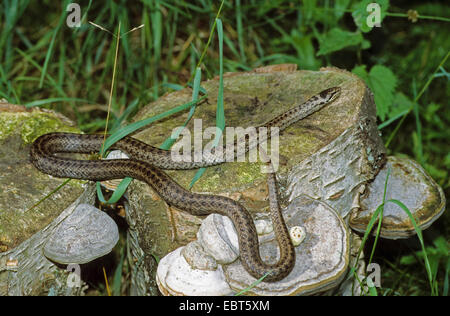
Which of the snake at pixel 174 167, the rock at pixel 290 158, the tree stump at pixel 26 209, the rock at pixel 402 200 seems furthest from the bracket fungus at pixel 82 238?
the rock at pixel 402 200

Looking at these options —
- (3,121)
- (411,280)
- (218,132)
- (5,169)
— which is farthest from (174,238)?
(411,280)

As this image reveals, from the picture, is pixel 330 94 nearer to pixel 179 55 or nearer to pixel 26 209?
pixel 26 209

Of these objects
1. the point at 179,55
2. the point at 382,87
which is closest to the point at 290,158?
the point at 382,87

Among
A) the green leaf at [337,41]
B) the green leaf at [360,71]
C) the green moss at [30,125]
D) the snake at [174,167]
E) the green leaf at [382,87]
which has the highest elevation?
the green leaf at [337,41]

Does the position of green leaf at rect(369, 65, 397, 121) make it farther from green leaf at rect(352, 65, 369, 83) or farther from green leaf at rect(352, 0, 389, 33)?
green leaf at rect(352, 0, 389, 33)

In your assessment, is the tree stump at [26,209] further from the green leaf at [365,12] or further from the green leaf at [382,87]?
the green leaf at [365,12]

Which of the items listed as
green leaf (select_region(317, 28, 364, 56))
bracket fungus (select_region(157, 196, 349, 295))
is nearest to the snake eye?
green leaf (select_region(317, 28, 364, 56))

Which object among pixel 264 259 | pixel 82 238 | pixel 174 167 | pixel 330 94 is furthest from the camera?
pixel 330 94
